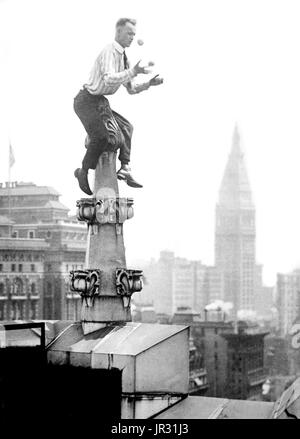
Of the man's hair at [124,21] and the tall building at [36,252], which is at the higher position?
the man's hair at [124,21]

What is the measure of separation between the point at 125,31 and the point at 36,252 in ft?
57.0

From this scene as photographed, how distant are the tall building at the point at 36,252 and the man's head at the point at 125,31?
8266 millimetres

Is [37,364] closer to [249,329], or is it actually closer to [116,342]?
[116,342]

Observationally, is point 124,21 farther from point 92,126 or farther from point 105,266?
point 105,266

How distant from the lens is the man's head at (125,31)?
4.93 metres

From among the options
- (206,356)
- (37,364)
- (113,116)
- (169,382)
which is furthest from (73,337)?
(206,356)

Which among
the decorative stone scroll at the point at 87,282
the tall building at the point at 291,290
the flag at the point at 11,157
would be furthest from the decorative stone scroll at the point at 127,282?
the flag at the point at 11,157

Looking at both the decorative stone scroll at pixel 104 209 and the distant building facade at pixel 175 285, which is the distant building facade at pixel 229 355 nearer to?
the distant building facade at pixel 175 285

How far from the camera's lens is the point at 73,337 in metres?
4.66

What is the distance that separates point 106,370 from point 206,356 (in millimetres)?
38986

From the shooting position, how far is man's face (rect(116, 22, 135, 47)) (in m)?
4.93

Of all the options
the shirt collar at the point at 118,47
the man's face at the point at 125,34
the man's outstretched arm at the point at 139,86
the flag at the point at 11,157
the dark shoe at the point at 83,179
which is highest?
the flag at the point at 11,157

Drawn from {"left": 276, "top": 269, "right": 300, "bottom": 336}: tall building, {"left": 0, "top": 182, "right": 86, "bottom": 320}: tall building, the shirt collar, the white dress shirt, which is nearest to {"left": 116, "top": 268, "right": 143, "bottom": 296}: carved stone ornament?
the white dress shirt

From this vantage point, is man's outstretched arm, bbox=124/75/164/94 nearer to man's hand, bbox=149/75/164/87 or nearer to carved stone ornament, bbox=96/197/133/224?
man's hand, bbox=149/75/164/87
